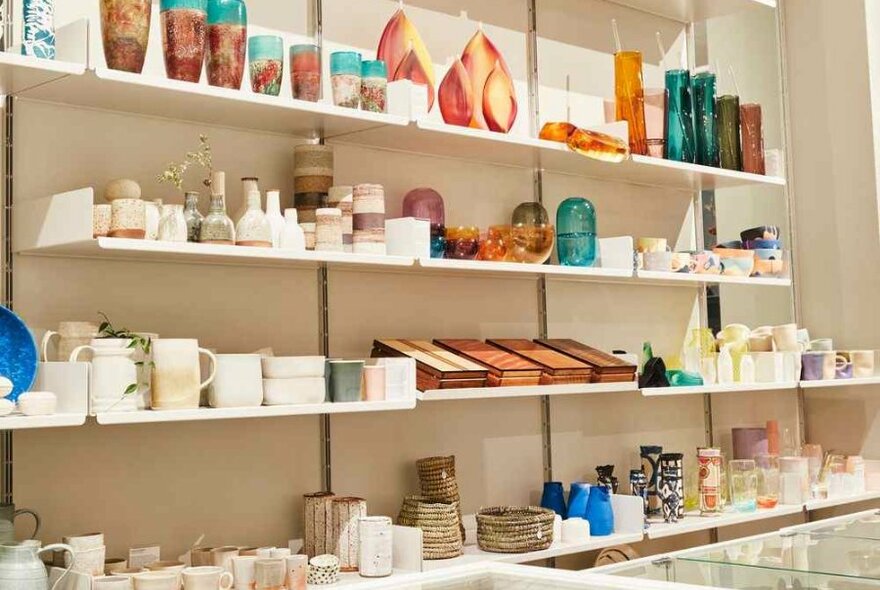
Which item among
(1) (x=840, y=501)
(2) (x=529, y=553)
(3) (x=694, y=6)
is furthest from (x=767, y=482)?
(3) (x=694, y=6)

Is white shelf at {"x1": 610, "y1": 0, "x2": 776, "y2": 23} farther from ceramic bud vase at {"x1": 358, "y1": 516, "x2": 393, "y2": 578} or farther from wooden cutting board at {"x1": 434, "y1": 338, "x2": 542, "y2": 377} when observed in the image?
ceramic bud vase at {"x1": 358, "y1": 516, "x2": 393, "y2": 578}

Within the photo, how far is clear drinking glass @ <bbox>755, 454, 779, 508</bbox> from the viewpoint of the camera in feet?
12.4

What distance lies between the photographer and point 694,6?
12.9 ft

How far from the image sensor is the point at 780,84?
4641mm

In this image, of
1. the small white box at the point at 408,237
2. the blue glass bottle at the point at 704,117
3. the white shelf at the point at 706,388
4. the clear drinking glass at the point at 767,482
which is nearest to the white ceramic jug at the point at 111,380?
the small white box at the point at 408,237

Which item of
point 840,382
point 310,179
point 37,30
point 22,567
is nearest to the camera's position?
point 22,567

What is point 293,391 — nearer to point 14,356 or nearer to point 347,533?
point 347,533

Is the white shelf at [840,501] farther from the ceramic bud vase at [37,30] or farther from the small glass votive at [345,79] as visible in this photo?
the ceramic bud vase at [37,30]

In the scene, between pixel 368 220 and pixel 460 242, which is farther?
pixel 460 242

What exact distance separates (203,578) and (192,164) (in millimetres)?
967

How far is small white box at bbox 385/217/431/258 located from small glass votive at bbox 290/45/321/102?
1.19ft

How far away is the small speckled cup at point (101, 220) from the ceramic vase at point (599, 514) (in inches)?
61.7

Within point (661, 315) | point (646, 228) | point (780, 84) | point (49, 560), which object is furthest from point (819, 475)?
point (49, 560)

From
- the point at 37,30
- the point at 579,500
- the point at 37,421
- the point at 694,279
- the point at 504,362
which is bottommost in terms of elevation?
the point at 579,500
